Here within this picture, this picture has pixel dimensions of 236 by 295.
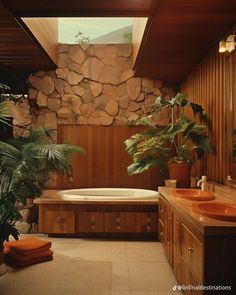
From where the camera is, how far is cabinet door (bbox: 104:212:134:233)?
396 cm

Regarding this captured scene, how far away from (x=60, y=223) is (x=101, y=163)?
54.7 inches

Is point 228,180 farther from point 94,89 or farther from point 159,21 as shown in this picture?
point 94,89

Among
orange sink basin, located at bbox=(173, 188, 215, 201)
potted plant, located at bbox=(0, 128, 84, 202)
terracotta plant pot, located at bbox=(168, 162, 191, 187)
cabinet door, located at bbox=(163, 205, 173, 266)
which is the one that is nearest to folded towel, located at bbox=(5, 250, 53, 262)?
potted plant, located at bbox=(0, 128, 84, 202)

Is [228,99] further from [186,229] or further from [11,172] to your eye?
[11,172]

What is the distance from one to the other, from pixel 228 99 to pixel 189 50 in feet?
3.22

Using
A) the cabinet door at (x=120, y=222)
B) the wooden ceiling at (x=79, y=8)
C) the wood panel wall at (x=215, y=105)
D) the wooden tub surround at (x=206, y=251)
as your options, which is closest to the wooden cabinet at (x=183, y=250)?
the wooden tub surround at (x=206, y=251)

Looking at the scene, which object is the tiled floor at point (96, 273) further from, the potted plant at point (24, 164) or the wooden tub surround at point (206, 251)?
the potted plant at point (24, 164)

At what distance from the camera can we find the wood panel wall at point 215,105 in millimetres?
3045

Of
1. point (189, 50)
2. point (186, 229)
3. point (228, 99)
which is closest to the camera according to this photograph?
point (186, 229)

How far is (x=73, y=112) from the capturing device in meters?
5.11

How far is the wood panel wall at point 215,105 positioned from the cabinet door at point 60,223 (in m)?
1.78

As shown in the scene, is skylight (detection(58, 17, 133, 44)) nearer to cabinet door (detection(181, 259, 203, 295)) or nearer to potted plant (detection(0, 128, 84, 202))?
potted plant (detection(0, 128, 84, 202))

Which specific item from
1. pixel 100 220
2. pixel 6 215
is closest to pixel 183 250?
pixel 6 215

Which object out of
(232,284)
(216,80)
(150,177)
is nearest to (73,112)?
(150,177)
